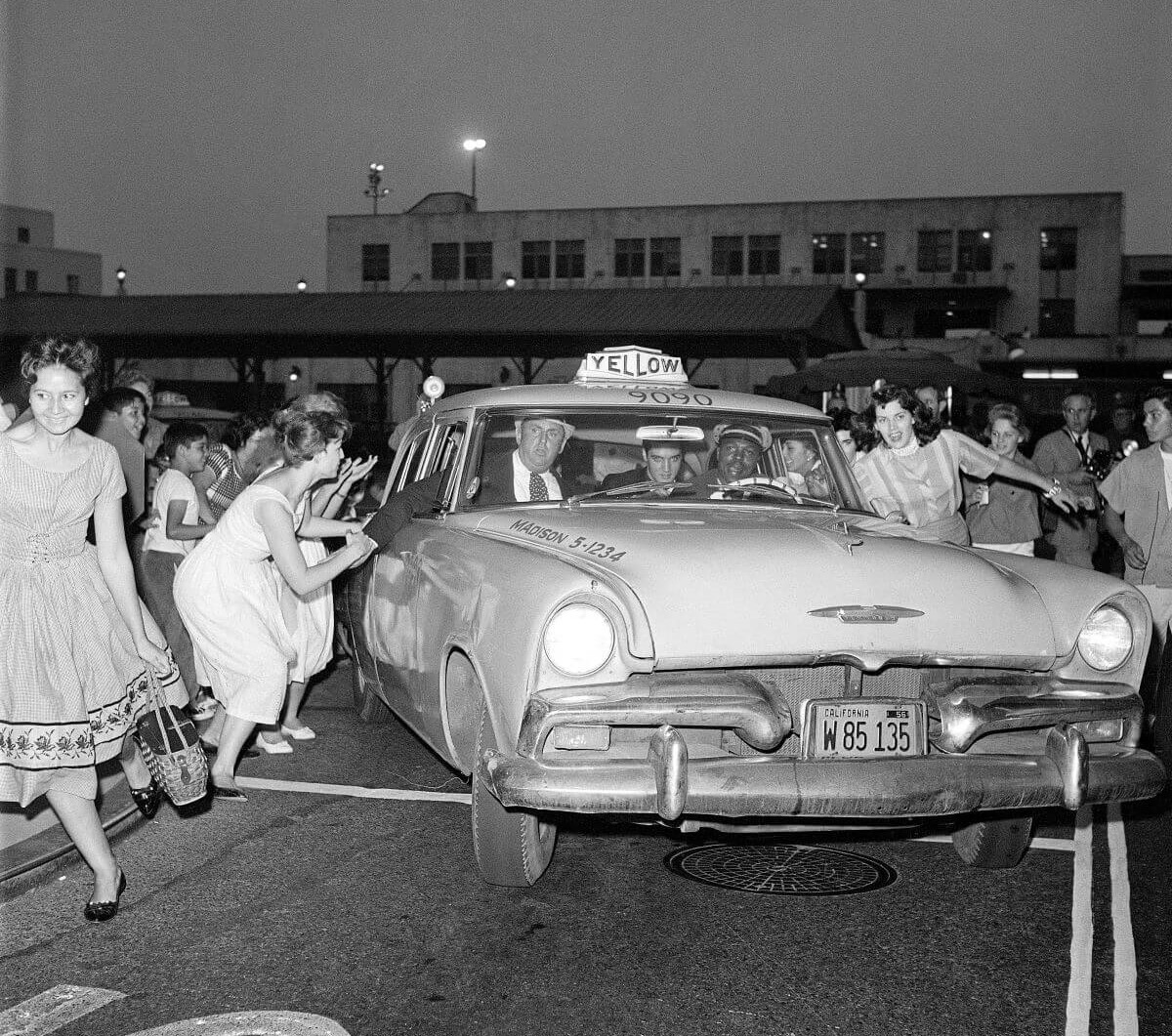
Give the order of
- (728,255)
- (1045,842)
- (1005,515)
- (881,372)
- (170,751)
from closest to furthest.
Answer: (170,751) → (1045,842) → (1005,515) → (881,372) → (728,255)

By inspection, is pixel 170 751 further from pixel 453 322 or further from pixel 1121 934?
pixel 453 322

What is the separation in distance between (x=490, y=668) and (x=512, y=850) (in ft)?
2.32

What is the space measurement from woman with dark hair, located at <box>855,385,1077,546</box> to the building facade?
8586 cm

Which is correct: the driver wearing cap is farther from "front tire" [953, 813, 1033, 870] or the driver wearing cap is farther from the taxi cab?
"front tire" [953, 813, 1033, 870]

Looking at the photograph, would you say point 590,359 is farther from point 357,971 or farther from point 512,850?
point 357,971

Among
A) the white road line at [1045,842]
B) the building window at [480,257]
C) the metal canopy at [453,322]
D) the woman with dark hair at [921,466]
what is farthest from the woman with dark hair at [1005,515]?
the building window at [480,257]

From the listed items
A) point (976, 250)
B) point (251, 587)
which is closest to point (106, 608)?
point (251, 587)

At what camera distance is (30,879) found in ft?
16.3

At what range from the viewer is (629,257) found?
57344mm

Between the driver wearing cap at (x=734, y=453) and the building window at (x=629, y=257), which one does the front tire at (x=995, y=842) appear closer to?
the driver wearing cap at (x=734, y=453)

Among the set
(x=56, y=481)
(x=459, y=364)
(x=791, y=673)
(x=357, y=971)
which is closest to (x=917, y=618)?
(x=791, y=673)

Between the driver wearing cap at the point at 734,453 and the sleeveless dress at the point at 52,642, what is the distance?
2610 mm

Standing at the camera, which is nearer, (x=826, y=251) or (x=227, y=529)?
(x=227, y=529)

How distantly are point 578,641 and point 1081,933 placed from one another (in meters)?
1.94
